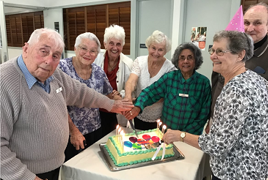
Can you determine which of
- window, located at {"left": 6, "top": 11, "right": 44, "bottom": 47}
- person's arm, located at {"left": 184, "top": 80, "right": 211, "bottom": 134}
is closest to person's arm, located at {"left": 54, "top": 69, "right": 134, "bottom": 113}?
person's arm, located at {"left": 184, "top": 80, "right": 211, "bottom": 134}

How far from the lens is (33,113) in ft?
3.69

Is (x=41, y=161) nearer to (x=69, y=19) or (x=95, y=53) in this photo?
(x=95, y=53)

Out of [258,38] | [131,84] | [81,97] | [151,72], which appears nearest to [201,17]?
[258,38]

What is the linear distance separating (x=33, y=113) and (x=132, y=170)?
2.34ft

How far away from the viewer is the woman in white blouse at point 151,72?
217cm

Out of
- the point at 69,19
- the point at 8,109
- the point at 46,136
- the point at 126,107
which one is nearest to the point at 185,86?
the point at 126,107

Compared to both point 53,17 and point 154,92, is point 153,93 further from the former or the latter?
point 53,17

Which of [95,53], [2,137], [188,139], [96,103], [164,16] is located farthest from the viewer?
[164,16]

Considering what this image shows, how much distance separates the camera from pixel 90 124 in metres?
1.96

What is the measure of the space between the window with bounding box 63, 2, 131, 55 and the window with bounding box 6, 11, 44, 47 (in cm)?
120

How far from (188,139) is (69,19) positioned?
5643mm

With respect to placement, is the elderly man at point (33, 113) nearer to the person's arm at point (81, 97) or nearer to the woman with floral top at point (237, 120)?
the person's arm at point (81, 97)

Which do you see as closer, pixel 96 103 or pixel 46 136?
pixel 46 136

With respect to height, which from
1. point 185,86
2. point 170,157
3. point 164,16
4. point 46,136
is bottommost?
point 170,157
